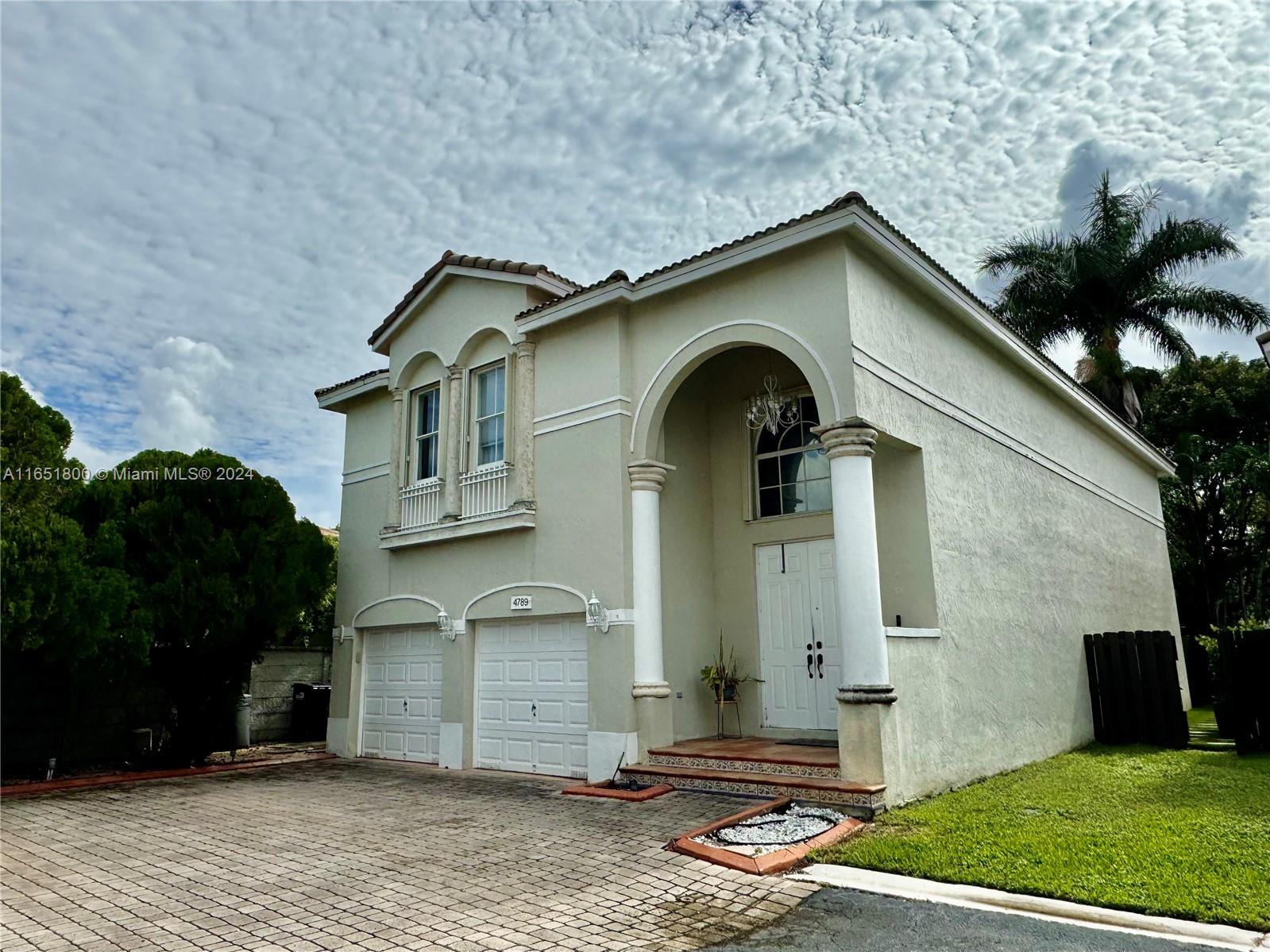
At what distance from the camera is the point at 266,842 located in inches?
304

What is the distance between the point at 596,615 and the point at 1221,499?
20.5 m

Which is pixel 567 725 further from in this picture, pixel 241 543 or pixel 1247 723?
pixel 1247 723

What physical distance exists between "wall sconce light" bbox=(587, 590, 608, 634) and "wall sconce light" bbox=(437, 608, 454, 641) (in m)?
2.67

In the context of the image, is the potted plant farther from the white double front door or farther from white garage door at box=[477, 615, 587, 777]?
white garage door at box=[477, 615, 587, 777]

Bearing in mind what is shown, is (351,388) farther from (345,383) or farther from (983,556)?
(983,556)

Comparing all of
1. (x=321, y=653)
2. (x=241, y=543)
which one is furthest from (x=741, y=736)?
(x=321, y=653)

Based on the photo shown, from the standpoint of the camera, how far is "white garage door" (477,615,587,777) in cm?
1118

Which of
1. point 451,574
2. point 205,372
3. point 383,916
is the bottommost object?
point 383,916

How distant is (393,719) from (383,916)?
845 cm

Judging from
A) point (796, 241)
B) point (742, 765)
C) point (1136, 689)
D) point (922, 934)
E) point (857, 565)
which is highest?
point (796, 241)

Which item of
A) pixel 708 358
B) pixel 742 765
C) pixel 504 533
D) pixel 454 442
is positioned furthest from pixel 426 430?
pixel 742 765

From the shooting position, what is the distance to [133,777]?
473 inches

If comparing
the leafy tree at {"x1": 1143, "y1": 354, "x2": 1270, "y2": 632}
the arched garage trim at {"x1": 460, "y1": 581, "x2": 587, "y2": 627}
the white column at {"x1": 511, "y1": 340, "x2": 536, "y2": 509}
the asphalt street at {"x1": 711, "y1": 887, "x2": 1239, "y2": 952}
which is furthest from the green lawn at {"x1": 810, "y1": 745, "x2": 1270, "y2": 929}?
the leafy tree at {"x1": 1143, "y1": 354, "x2": 1270, "y2": 632}

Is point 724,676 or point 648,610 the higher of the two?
point 648,610
